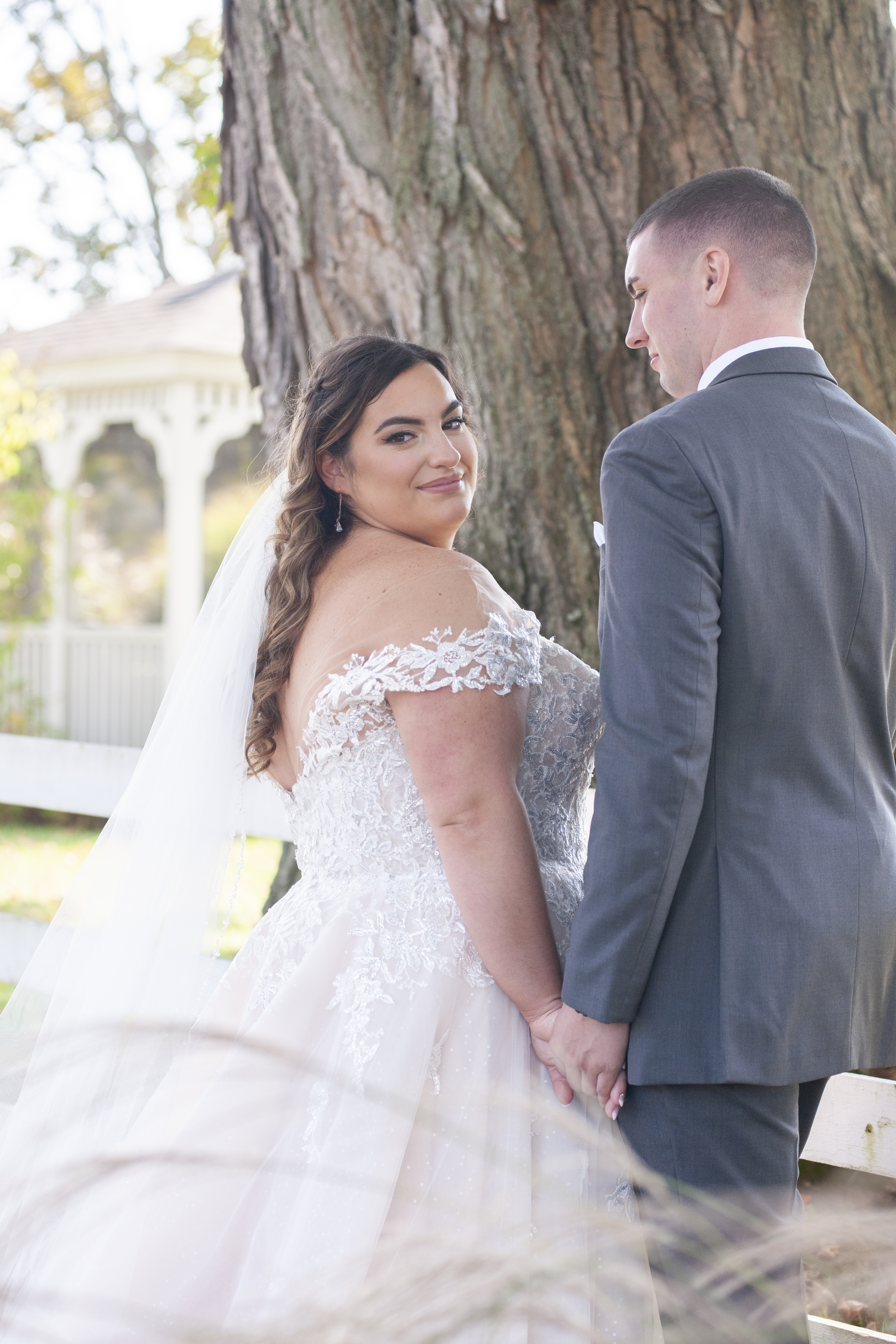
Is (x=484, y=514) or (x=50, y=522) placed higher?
(x=484, y=514)

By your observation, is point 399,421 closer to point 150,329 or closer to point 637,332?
point 637,332

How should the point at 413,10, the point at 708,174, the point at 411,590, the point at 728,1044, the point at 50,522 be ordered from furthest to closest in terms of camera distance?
the point at 50,522 < the point at 413,10 < the point at 411,590 < the point at 708,174 < the point at 728,1044

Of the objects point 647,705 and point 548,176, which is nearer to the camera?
point 647,705

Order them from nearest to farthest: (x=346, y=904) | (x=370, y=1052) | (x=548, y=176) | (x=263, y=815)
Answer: (x=370, y=1052) → (x=346, y=904) → (x=548, y=176) → (x=263, y=815)

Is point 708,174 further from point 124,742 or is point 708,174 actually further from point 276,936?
point 124,742

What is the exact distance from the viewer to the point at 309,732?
2168 mm

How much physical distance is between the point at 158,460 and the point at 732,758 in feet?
41.0

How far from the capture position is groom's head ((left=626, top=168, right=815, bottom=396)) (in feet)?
6.27

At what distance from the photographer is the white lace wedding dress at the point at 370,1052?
1802 mm

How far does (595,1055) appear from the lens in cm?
185

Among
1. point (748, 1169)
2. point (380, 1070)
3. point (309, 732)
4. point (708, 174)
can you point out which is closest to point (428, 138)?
point (708, 174)

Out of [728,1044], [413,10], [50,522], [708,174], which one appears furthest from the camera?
[50,522]

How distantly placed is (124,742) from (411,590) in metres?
11.4

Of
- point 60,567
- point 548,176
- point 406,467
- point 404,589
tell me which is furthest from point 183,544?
point 404,589
